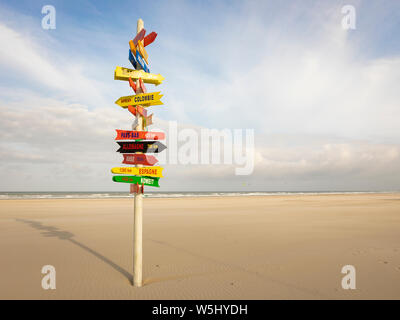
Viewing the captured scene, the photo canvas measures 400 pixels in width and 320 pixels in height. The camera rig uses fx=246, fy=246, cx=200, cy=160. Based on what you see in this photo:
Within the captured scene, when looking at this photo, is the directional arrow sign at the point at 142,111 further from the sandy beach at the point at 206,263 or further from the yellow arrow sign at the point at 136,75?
the sandy beach at the point at 206,263

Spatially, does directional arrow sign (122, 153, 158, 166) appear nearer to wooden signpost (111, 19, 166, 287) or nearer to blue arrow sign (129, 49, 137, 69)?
wooden signpost (111, 19, 166, 287)

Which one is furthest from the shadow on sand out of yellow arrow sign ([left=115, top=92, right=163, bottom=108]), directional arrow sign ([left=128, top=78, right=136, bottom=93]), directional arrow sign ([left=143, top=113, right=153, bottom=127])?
directional arrow sign ([left=128, top=78, right=136, bottom=93])

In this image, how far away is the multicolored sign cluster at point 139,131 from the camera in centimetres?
562

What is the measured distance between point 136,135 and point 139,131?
0.39 ft

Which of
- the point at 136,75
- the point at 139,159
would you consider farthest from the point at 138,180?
the point at 136,75

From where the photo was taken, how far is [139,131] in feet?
18.7

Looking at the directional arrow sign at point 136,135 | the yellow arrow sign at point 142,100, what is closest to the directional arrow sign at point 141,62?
the yellow arrow sign at point 142,100

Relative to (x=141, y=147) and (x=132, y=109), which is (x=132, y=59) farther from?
(x=141, y=147)

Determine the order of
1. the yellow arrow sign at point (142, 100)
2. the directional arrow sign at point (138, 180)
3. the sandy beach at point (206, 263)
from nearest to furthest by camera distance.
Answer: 1. the sandy beach at point (206, 263)
2. the directional arrow sign at point (138, 180)
3. the yellow arrow sign at point (142, 100)

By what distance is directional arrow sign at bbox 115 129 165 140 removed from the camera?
5.69m

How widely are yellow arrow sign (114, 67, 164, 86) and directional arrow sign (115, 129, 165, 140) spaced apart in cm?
134

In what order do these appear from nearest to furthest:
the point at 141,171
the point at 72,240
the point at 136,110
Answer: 1. the point at 141,171
2. the point at 136,110
3. the point at 72,240
